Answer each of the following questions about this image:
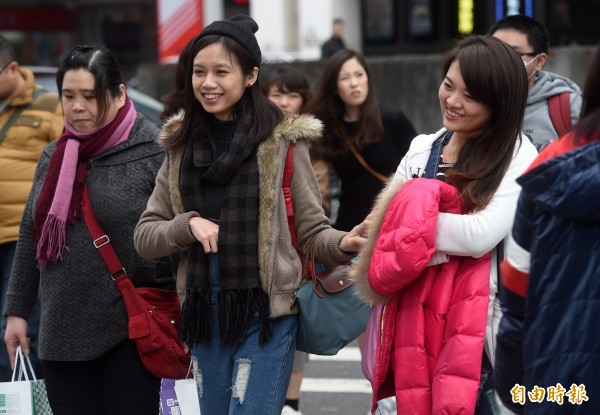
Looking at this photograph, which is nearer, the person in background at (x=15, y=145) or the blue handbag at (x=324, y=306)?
the blue handbag at (x=324, y=306)

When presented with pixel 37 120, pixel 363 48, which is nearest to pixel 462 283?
pixel 37 120

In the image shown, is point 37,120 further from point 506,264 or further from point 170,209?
point 506,264

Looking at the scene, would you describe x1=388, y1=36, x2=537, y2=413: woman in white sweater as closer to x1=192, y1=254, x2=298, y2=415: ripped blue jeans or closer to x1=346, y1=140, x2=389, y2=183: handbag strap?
x1=192, y1=254, x2=298, y2=415: ripped blue jeans

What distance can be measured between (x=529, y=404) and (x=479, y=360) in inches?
32.7

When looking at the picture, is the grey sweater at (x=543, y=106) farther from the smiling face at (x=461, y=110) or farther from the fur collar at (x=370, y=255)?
the fur collar at (x=370, y=255)

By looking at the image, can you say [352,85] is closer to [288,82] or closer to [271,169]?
[288,82]

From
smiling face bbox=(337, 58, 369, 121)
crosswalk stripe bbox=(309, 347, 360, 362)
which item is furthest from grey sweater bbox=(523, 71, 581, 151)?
crosswalk stripe bbox=(309, 347, 360, 362)

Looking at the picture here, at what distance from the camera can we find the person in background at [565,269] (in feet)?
7.59

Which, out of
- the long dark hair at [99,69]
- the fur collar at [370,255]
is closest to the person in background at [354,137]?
the long dark hair at [99,69]

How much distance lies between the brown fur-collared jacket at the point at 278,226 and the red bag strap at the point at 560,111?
1.40m

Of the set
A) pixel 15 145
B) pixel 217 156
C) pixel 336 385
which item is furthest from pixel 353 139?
pixel 217 156

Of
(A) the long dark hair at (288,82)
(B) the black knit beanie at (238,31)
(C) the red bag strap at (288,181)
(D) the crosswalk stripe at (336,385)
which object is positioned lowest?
(D) the crosswalk stripe at (336,385)

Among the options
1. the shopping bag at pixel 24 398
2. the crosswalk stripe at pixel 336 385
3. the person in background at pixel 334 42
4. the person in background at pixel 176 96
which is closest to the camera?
the shopping bag at pixel 24 398

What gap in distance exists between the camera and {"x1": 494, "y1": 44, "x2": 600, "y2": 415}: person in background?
2314 millimetres
